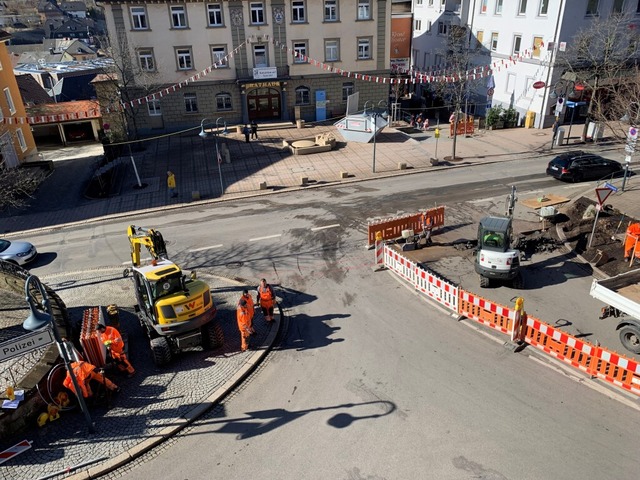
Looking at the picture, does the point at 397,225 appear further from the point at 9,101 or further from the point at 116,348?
the point at 9,101

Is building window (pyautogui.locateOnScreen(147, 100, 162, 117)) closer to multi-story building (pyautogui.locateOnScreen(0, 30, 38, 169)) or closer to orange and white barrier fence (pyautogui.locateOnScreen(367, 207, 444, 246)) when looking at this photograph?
multi-story building (pyautogui.locateOnScreen(0, 30, 38, 169))

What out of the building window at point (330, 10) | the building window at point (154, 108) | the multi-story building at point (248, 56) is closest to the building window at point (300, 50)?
the multi-story building at point (248, 56)

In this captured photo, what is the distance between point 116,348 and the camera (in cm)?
1266

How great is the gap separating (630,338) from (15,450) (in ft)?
49.0

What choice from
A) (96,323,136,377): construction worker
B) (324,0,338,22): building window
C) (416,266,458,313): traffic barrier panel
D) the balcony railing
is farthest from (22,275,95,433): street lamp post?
(324,0,338,22): building window

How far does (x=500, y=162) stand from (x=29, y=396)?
27347 millimetres

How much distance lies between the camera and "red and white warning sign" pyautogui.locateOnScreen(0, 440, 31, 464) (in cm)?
1034

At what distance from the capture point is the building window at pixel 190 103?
39.4m

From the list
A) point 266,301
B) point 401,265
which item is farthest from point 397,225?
point 266,301

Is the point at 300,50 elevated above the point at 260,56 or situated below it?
above

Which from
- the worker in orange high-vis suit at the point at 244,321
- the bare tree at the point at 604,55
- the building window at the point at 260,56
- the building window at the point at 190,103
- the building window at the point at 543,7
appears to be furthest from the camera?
the building window at the point at 190,103

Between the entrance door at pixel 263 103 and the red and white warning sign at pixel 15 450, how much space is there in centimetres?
3401

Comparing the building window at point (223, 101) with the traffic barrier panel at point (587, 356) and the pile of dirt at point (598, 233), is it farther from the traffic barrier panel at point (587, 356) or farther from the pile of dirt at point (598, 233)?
the traffic barrier panel at point (587, 356)

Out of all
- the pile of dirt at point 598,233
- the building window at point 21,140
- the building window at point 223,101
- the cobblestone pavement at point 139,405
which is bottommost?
the cobblestone pavement at point 139,405
